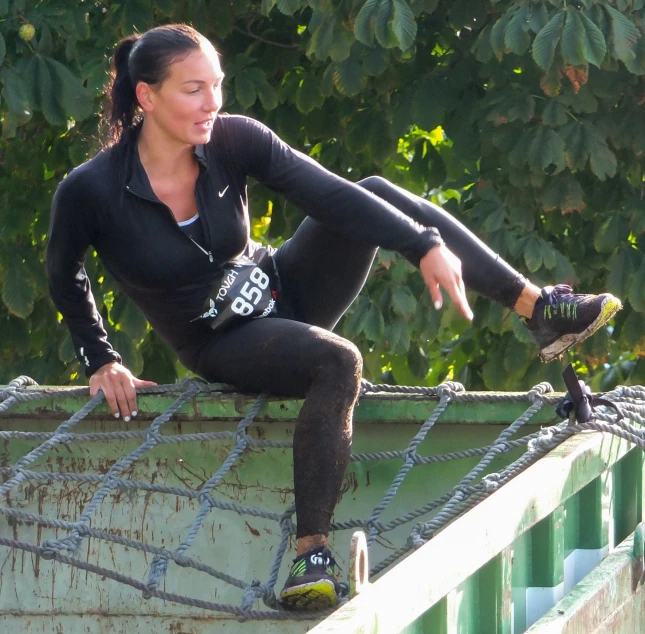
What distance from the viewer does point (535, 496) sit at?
5.25 ft

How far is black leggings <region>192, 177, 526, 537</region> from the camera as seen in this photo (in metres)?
2.18

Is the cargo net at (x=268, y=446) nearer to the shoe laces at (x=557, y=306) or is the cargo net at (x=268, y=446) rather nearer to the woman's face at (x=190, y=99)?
the shoe laces at (x=557, y=306)

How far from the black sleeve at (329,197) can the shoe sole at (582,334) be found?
0.39 metres

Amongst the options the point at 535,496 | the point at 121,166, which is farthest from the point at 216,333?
the point at 535,496

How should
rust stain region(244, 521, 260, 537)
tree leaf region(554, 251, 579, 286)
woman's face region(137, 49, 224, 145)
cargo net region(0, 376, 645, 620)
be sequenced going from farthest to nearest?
tree leaf region(554, 251, 579, 286) < rust stain region(244, 521, 260, 537) < woman's face region(137, 49, 224, 145) < cargo net region(0, 376, 645, 620)

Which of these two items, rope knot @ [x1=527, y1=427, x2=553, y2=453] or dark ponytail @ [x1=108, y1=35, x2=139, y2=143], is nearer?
rope knot @ [x1=527, y1=427, x2=553, y2=453]

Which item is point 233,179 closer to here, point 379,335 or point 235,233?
point 235,233

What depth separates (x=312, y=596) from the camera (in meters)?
2.04

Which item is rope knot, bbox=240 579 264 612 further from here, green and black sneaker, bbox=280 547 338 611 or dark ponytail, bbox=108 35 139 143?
dark ponytail, bbox=108 35 139 143

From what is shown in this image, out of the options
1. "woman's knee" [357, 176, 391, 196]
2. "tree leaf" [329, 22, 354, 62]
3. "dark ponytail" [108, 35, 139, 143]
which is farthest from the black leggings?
"tree leaf" [329, 22, 354, 62]

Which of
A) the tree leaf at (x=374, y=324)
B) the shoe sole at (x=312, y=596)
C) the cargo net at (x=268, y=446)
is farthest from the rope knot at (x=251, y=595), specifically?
the tree leaf at (x=374, y=324)

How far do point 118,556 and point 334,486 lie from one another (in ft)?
3.23

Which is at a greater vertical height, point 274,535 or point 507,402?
point 507,402

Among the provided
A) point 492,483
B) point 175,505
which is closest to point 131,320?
point 175,505
